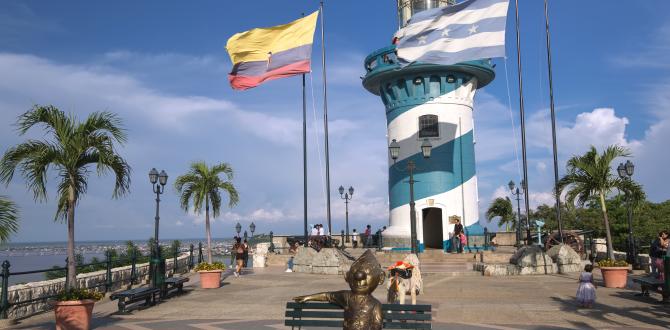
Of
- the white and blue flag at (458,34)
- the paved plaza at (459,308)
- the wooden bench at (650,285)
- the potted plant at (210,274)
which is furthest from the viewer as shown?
the white and blue flag at (458,34)

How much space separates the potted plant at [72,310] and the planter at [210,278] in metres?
7.14

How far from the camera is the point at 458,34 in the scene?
1855 centimetres

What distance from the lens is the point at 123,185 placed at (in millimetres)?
13406

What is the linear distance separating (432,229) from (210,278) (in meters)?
15.8

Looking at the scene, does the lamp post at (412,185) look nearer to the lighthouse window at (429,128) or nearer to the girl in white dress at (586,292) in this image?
the girl in white dress at (586,292)

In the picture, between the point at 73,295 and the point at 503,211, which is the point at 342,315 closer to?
the point at 73,295

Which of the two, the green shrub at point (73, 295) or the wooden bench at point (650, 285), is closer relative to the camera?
the green shrub at point (73, 295)

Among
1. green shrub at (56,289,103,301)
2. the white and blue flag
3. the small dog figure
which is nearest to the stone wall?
green shrub at (56,289,103,301)

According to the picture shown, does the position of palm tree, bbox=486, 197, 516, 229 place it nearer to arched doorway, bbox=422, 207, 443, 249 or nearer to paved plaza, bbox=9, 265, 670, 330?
arched doorway, bbox=422, 207, 443, 249

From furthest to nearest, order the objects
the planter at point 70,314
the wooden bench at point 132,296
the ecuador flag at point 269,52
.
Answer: the ecuador flag at point 269,52, the wooden bench at point 132,296, the planter at point 70,314

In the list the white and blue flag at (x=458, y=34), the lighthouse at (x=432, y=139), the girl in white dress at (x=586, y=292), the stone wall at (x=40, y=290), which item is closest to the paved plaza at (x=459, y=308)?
the girl in white dress at (x=586, y=292)

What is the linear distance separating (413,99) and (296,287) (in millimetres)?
14155

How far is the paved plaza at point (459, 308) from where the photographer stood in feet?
35.1

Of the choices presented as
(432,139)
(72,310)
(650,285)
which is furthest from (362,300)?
(432,139)
